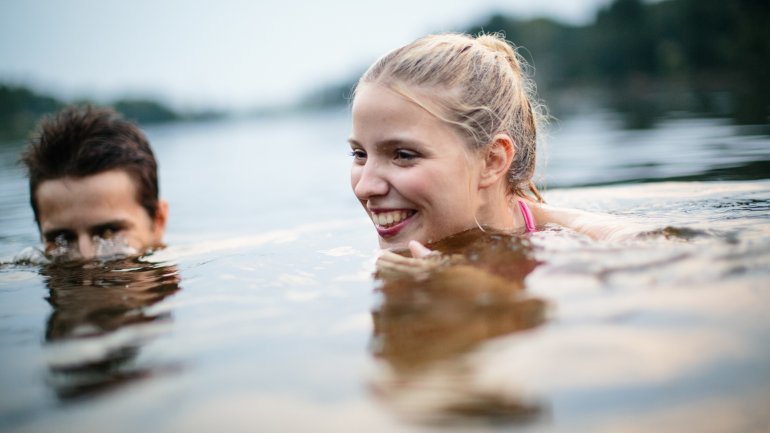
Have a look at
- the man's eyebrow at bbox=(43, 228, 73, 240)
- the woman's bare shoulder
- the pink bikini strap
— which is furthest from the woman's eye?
the man's eyebrow at bbox=(43, 228, 73, 240)

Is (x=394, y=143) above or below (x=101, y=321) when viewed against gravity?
above

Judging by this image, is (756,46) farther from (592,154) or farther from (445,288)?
(445,288)

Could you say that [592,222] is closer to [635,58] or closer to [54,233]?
[54,233]

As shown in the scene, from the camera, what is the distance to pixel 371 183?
125 inches

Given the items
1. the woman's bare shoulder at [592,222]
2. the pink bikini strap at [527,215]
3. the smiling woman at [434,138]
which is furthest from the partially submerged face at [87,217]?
the woman's bare shoulder at [592,222]

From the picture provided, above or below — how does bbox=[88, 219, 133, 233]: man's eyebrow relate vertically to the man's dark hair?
below

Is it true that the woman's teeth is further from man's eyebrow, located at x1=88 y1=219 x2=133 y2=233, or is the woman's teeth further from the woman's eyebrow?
man's eyebrow, located at x1=88 y1=219 x2=133 y2=233

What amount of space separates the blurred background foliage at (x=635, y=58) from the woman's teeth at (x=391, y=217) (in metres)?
21.8

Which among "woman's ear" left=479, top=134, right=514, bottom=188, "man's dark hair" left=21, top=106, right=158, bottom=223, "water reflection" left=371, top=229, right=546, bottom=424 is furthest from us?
"man's dark hair" left=21, top=106, right=158, bottom=223

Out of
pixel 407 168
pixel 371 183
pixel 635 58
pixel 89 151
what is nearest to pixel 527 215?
pixel 407 168

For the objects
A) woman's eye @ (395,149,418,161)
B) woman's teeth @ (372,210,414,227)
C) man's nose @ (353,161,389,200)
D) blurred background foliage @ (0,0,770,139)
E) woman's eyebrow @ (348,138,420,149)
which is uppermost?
blurred background foliage @ (0,0,770,139)

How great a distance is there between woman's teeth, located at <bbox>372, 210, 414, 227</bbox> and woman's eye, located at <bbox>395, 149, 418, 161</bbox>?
0.30m

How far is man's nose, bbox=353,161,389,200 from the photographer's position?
3.18 metres

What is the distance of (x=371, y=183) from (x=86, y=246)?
7.29ft
